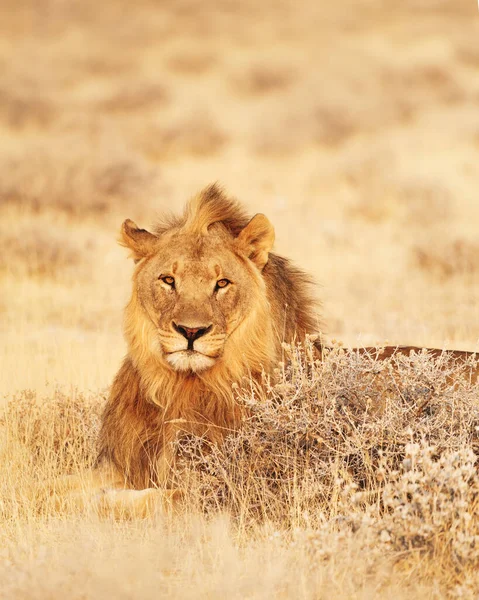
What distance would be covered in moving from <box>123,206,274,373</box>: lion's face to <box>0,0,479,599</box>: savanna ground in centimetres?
39

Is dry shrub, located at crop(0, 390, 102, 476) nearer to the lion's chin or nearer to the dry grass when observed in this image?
the dry grass

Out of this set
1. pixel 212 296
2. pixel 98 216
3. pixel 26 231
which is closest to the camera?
pixel 212 296

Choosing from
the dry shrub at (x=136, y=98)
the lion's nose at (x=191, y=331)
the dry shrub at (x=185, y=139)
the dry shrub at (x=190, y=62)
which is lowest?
the lion's nose at (x=191, y=331)

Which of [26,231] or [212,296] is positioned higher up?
[26,231]

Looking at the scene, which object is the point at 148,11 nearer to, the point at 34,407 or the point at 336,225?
the point at 336,225

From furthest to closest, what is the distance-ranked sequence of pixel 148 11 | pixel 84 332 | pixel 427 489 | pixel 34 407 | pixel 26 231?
pixel 148 11 < pixel 26 231 < pixel 84 332 < pixel 34 407 < pixel 427 489

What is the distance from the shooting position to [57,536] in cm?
512

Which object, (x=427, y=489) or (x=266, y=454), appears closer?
(x=427, y=489)

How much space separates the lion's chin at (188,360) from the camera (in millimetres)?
5340

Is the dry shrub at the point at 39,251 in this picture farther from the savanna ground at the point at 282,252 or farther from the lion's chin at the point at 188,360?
the lion's chin at the point at 188,360

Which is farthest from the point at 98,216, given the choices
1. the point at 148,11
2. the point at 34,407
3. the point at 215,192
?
the point at 148,11

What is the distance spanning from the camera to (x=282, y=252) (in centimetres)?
1731

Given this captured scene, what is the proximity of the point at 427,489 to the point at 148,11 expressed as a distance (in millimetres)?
51449

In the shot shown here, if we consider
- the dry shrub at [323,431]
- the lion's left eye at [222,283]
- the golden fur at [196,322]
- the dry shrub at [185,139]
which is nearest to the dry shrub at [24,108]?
the dry shrub at [185,139]
